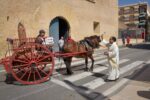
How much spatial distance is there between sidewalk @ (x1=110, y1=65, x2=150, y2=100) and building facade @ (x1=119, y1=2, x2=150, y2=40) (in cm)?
6324

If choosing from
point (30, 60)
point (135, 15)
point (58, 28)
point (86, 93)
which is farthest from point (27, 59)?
point (135, 15)

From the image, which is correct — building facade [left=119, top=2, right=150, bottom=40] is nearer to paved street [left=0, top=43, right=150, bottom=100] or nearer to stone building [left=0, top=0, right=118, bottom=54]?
stone building [left=0, top=0, right=118, bottom=54]

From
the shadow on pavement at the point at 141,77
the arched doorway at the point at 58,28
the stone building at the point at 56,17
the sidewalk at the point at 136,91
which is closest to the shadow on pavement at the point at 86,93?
the sidewalk at the point at 136,91

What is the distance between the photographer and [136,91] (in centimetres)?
930

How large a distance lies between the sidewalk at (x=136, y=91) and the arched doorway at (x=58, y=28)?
38.8 ft

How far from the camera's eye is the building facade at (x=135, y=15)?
7544cm

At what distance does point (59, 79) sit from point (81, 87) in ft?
5.50

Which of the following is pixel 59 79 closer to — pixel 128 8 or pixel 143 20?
pixel 143 20

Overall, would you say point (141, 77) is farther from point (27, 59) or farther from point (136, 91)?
point (27, 59)

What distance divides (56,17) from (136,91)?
15.3 metres

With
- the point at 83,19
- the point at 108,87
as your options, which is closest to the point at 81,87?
the point at 108,87

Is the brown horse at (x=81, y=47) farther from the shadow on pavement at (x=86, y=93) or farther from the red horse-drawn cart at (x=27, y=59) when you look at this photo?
the shadow on pavement at (x=86, y=93)

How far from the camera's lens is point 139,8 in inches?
3179

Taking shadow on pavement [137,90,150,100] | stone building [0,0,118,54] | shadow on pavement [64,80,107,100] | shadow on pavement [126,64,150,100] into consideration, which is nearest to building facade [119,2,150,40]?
stone building [0,0,118,54]
